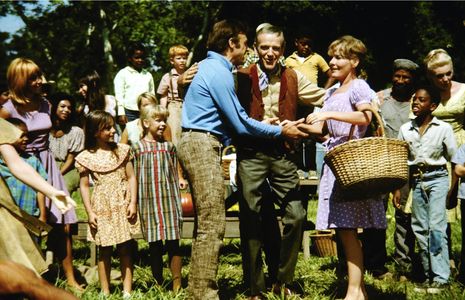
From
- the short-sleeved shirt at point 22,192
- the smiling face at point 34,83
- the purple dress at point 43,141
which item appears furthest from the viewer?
the purple dress at point 43,141

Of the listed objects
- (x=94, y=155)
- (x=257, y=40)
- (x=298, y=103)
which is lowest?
(x=94, y=155)

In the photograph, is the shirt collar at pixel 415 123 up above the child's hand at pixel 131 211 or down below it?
above

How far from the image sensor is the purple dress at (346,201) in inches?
202

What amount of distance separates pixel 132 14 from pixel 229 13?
6075mm

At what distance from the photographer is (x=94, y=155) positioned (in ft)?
20.0

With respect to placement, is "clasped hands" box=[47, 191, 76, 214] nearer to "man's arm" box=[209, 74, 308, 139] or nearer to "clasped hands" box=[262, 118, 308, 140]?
"man's arm" box=[209, 74, 308, 139]

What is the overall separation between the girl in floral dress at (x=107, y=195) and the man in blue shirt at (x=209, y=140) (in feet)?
3.41

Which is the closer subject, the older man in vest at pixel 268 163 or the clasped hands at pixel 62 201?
the clasped hands at pixel 62 201

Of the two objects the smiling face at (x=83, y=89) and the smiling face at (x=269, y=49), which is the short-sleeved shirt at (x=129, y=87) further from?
the smiling face at (x=269, y=49)

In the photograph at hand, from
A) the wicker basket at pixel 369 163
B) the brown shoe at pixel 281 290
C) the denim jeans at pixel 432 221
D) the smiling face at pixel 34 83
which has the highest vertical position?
the smiling face at pixel 34 83

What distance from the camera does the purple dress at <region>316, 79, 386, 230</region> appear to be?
5121 millimetres

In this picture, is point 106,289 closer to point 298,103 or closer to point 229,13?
point 298,103

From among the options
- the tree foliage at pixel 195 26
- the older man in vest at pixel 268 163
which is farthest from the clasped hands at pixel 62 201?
the tree foliage at pixel 195 26

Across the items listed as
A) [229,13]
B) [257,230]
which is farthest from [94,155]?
[229,13]
